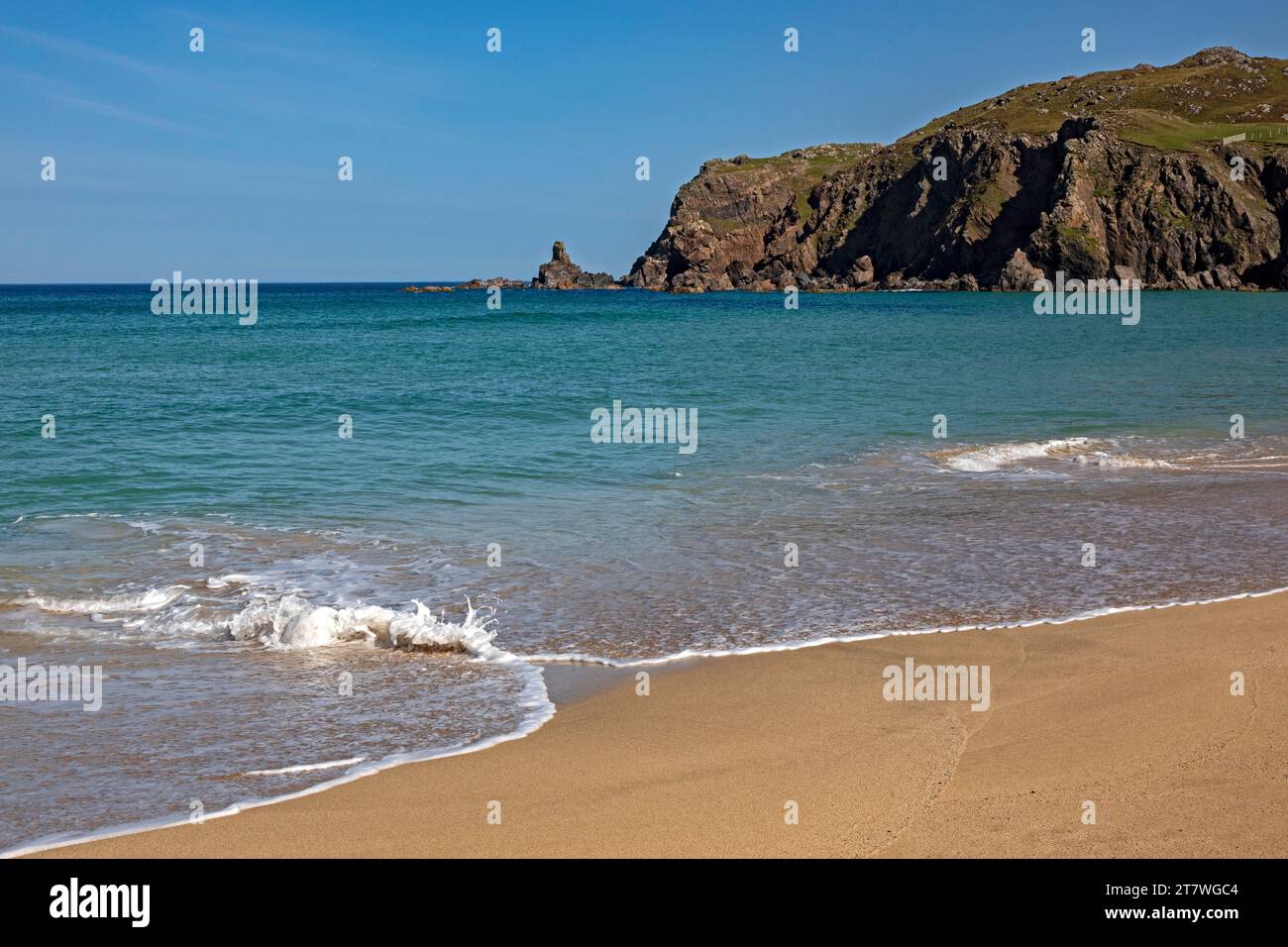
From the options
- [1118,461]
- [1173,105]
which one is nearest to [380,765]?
[1118,461]

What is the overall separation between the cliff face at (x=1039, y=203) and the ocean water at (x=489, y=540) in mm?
94559

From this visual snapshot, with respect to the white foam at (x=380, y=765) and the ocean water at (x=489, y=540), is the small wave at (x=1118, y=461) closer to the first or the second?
the ocean water at (x=489, y=540)

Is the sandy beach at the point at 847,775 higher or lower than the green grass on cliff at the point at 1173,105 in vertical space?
lower

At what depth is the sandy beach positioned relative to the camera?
4980 mm

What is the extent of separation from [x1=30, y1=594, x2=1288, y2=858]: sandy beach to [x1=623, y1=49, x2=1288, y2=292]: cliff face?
11679 cm

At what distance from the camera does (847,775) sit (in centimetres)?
579

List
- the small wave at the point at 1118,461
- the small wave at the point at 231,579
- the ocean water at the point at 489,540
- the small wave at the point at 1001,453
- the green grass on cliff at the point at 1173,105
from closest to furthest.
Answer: the ocean water at the point at 489,540 < the small wave at the point at 231,579 < the small wave at the point at 1118,461 < the small wave at the point at 1001,453 < the green grass on cliff at the point at 1173,105

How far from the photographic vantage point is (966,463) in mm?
17172

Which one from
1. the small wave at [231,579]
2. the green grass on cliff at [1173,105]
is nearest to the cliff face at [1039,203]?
the green grass on cliff at [1173,105]

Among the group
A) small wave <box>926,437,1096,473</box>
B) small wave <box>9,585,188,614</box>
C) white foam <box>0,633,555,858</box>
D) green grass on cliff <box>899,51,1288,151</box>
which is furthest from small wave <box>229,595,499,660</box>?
green grass on cliff <box>899,51,1288,151</box>

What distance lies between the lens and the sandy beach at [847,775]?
4.98 m

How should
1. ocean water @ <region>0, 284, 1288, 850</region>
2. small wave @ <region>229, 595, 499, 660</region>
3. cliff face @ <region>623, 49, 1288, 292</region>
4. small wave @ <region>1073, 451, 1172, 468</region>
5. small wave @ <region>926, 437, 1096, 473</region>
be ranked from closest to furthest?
ocean water @ <region>0, 284, 1288, 850</region> → small wave @ <region>229, 595, 499, 660</region> → small wave @ <region>1073, 451, 1172, 468</region> → small wave @ <region>926, 437, 1096, 473</region> → cliff face @ <region>623, 49, 1288, 292</region>

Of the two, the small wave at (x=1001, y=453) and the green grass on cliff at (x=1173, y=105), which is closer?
the small wave at (x=1001, y=453)

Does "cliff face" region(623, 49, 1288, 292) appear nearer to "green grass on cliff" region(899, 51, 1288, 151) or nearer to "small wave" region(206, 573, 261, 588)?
"green grass on cliff" region(899, 51, 1288, 151)
